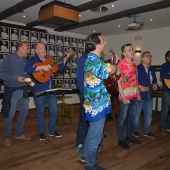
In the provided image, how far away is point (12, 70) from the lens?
3.12 m

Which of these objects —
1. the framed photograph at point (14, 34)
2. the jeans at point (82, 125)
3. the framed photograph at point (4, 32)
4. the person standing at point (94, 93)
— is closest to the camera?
the person standing at point (94, 93)

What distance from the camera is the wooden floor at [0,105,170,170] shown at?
2494mm

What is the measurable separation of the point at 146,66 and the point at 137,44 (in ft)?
13.3

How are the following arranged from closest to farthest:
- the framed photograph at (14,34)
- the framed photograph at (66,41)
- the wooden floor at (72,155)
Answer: the wooden floor at (72,155) → the framed photograph at (14,34) → the framed photograph at (66,41)

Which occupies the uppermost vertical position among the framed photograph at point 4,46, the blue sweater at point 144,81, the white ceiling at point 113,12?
the white ceiling at point 113,12

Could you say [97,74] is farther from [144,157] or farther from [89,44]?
[144,157]

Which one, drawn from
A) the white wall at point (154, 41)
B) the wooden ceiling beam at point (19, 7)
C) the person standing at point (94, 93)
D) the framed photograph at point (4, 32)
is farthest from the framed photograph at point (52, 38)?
the person standing at point (94, 93)

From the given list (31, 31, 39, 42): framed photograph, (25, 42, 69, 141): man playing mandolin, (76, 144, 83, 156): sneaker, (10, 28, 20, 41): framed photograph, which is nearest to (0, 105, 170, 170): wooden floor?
(76, 144, 83, 156): sneaker

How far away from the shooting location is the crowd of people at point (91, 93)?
6.63ft

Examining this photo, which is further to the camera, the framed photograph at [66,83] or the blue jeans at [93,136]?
the framed photograph at [66,83]

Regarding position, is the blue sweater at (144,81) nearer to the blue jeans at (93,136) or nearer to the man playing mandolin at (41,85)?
the man playing mandolin at (41,85)

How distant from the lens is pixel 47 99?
134 inches

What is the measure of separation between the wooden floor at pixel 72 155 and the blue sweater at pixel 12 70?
3.41 feet

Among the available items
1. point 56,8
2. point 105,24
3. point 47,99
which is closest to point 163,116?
point 47,99
